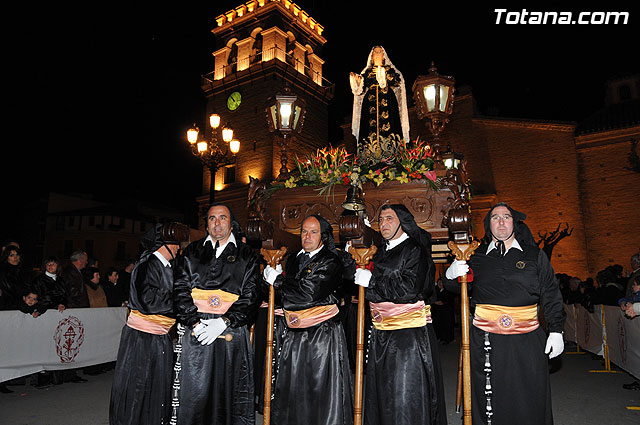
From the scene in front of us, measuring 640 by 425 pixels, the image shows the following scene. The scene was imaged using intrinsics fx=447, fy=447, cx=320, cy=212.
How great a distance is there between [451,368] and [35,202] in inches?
2014

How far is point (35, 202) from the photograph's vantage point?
4791 cm

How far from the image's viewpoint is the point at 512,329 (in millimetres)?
4000

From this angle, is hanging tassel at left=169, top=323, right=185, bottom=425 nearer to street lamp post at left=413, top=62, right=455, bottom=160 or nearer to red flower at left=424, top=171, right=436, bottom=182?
red flower at left=424, top=171, right=436, bottom=182

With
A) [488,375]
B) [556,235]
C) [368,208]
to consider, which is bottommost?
[488,375]

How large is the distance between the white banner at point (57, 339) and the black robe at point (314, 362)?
192 inches

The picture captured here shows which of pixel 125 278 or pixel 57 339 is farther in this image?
pixel 125 278

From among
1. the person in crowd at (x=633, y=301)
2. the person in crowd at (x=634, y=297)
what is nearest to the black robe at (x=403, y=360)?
the person in crowd at (x=633, y=301)

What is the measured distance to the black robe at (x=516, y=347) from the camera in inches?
152

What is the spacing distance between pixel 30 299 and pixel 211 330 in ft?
15.6

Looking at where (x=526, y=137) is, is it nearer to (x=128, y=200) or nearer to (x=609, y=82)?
(x=609, y=82)

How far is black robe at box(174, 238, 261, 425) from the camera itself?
4051mm

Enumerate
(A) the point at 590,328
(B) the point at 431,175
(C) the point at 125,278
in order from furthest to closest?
1. (A) the point at 590,328
2. (C) the point at 125,278
3. (B) the point at 431,175

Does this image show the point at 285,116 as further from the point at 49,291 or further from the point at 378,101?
the point at 49,291

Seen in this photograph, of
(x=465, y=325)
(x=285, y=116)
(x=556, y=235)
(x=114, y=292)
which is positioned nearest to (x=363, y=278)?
(x=465, y=325)
